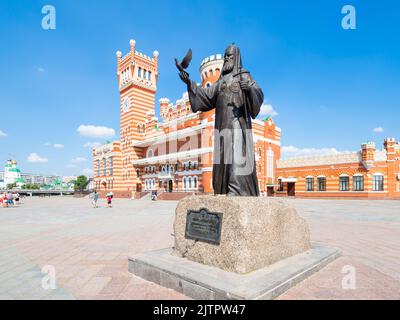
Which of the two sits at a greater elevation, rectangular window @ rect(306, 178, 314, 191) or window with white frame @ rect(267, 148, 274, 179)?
window with white frame @ rect(267, 148, 274, 179)

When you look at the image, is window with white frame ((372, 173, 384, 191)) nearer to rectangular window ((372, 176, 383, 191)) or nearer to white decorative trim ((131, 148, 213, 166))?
rectangular window ((372, 176, 383, 191))

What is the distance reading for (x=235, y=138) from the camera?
14.5ft

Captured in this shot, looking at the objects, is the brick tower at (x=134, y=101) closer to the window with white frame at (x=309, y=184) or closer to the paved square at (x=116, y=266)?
the window with white frame at (x=309, y=184)

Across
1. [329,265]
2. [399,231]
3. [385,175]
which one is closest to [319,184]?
[385,175]

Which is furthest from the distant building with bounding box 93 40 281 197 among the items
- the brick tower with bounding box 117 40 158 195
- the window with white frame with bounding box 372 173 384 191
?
the window with white frame with bounding box 372 173 384 191

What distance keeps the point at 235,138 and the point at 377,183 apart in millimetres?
28981

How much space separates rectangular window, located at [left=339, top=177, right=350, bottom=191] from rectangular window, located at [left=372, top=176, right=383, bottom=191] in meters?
2.42

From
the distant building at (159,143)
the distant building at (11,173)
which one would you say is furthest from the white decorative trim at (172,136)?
the distant building at (11,173)

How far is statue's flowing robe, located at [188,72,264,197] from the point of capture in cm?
430

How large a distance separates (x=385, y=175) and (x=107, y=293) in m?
31.1

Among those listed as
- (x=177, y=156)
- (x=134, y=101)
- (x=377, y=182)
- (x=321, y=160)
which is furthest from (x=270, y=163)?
(x=134, y=101)

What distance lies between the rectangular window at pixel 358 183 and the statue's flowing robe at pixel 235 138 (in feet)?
92.2

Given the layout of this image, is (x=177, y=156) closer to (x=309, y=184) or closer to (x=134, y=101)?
(x=134, y=101)
